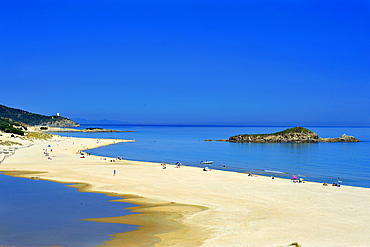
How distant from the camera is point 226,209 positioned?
67.2 ft

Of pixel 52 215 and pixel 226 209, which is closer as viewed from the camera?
pixel 52 215

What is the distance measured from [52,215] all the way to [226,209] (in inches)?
399

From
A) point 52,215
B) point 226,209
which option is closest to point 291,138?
point 226,209

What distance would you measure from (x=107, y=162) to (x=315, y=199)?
29.6m

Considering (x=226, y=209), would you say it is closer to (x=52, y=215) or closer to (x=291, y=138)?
(x=52, y=215)

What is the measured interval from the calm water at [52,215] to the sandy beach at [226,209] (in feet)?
3.91

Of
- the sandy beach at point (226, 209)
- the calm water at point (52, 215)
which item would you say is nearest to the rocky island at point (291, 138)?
the sandy beach at point (226, 209)

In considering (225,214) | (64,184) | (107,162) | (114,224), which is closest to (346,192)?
(225,214)

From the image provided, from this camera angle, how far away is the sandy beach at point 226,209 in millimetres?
14867

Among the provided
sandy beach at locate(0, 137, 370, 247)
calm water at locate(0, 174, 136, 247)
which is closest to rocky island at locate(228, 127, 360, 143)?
sandy beach at locate(0, 137, 370, 247)

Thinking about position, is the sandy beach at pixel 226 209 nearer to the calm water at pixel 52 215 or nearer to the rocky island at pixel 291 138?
the calm water at pixel 52 215

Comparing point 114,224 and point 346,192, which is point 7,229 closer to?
point 114,224

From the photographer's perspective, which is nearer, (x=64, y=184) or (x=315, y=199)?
(x=315, y=199)

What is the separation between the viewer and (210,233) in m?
15.5
